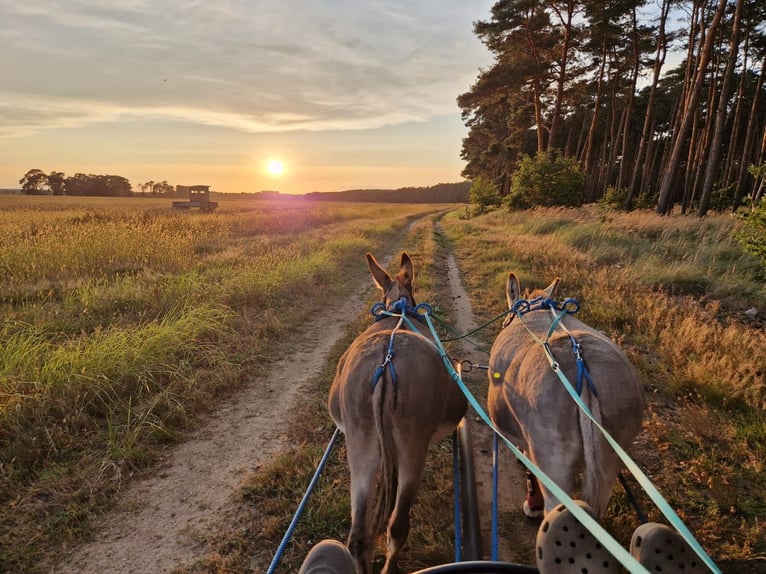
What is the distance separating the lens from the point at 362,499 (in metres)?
2.32

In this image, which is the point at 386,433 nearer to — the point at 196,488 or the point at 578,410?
the point at 578,410

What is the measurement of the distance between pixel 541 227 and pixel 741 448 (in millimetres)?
14442

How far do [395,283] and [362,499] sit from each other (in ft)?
7.33

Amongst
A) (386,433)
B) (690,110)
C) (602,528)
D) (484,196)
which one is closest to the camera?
(602,528)

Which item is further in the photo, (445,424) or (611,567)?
(445,424)

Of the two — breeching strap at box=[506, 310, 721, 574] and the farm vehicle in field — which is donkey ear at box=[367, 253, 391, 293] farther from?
the farm vehicle in field

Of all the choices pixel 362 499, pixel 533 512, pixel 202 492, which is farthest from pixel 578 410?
pixel 202 492

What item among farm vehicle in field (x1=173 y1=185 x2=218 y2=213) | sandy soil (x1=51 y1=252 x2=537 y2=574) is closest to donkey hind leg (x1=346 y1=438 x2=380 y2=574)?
sandy soil (x1=51 y1=252 x2=537 y2=574)

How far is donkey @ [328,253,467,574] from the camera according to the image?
7.54 ft

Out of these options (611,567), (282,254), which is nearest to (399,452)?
(611,567)

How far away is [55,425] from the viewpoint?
154 inches

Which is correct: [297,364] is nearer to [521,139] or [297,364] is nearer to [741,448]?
[741,448]

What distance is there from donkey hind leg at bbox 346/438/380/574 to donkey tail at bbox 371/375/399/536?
1.9 inches

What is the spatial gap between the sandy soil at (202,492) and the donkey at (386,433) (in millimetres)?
967
